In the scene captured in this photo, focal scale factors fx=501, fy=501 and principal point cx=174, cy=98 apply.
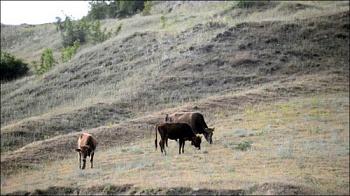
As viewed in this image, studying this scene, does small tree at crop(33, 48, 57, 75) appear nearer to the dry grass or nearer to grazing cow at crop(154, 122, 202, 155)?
the dry grass

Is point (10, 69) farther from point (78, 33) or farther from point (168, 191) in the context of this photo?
point (168, 191)

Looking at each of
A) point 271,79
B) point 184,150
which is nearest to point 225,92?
point 271,79

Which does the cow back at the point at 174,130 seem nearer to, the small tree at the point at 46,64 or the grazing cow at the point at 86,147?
the grazing cow at the point at 86,147

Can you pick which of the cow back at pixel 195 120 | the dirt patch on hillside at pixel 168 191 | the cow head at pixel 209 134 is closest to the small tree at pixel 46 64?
the cow back at pixel 195 120

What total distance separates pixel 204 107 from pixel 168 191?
53.8ft

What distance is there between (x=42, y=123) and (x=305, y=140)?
Answer: 1526 centimetres

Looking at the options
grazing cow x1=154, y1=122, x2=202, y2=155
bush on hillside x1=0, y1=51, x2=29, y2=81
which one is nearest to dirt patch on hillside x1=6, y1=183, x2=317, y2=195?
grazing cow x1=154, y1=122, x2=202, y2=155

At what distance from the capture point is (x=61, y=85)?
42.7 m

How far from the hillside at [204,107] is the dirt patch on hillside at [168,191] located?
0.15 feet

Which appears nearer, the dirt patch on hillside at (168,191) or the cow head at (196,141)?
the dirt patch on hillside at (168,191)

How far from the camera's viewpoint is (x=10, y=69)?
5706cm

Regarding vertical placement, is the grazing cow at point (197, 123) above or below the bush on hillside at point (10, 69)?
above

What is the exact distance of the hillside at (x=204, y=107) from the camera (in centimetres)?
1748

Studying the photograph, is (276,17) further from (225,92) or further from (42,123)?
(42,123)
